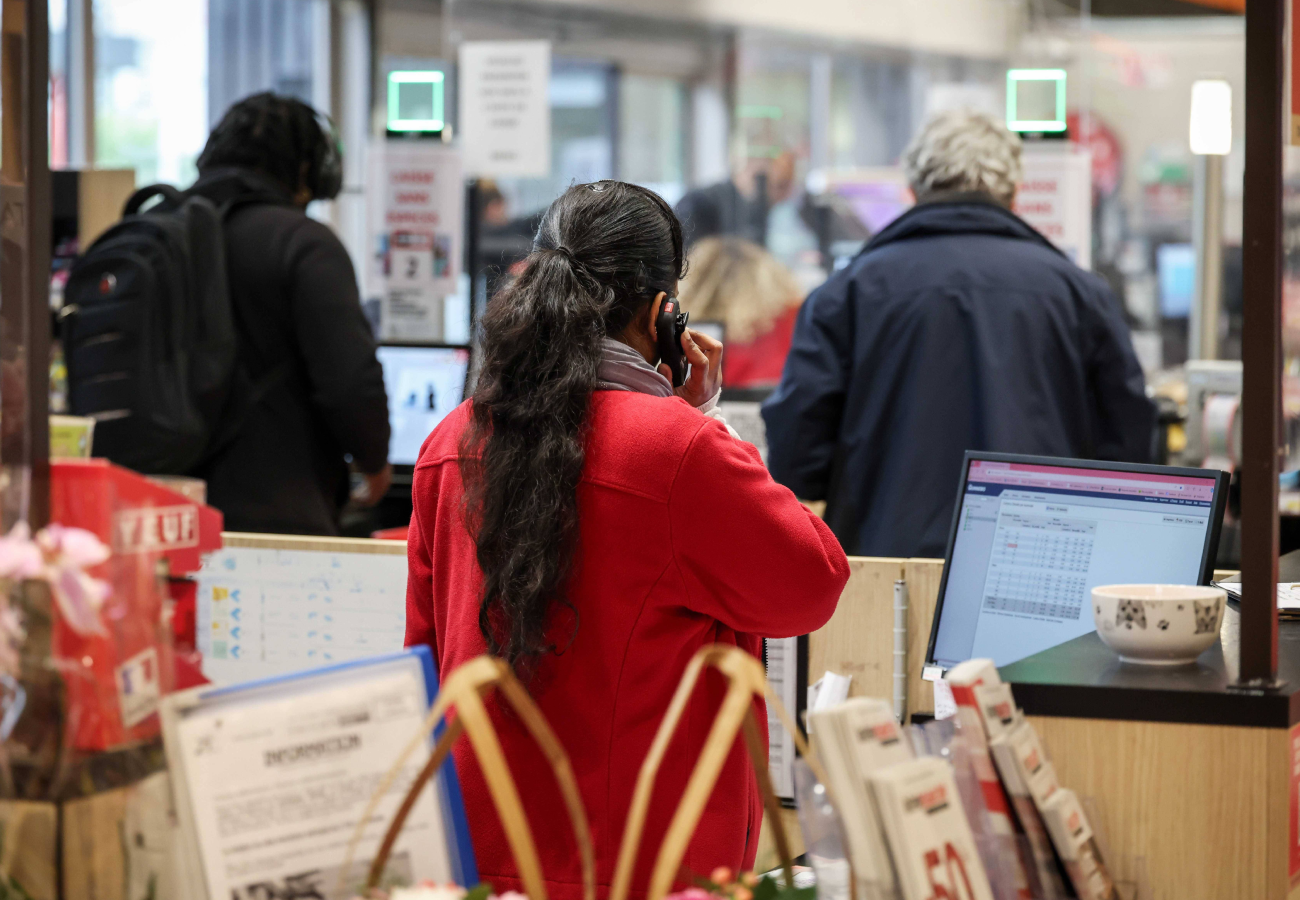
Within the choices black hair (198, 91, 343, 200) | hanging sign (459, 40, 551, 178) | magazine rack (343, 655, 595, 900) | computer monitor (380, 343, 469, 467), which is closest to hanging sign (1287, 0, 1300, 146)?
magazine rack (343, 655, 595, 900)

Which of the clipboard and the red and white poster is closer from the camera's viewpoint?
the clipboard

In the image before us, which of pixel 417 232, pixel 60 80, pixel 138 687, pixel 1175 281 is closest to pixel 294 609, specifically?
pixel 138 687

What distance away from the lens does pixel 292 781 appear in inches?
40.1

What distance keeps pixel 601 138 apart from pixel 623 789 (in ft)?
26.7

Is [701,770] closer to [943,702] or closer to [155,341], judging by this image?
[943,702]

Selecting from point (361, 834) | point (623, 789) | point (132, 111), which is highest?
point (132, 111)

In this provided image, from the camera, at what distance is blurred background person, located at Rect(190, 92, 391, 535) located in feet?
9.87

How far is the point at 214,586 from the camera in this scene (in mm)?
2539

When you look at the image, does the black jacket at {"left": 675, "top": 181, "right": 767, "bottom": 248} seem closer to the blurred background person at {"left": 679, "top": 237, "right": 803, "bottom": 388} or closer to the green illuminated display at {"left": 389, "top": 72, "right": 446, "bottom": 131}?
the blurred background person at {"left": 679, "top": 237, "right": 803, "bottom": 388}

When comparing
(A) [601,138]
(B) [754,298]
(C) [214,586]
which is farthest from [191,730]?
(A) [601,138]

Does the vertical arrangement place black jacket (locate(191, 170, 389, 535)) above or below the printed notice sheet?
above

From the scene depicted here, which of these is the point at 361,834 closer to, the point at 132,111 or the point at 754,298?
the point at 754,298

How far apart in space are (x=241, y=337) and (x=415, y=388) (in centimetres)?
126

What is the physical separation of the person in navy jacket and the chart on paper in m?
0.95
